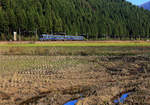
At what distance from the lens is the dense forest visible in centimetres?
6231

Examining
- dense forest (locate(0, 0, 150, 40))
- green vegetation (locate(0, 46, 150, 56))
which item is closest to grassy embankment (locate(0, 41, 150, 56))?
green vegetation (locate(0, 46, 150, 56))

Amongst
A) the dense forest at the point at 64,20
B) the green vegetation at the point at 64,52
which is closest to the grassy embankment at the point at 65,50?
the green vegetation at the point at 64,52

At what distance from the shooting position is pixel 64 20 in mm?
86312

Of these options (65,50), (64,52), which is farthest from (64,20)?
(64,52)

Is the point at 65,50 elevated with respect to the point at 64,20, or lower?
lower

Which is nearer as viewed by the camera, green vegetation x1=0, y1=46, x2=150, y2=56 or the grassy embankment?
green vegetation x1=0, y1=46, x2=150, y2=56

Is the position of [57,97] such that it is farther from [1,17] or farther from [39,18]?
[39,18]

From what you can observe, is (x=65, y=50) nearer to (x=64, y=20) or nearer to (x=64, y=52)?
(x=64, y=52)

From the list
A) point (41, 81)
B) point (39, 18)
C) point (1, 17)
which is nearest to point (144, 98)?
Result: point (41, 81)

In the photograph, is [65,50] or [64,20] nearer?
[65,50]

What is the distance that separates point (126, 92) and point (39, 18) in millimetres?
62895

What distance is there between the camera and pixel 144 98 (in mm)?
6480

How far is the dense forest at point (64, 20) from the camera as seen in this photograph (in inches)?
2453

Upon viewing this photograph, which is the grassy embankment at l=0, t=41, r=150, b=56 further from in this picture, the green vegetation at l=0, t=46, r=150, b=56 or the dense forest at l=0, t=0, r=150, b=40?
the dense forest at l=0, t=0, r=150, b=40
